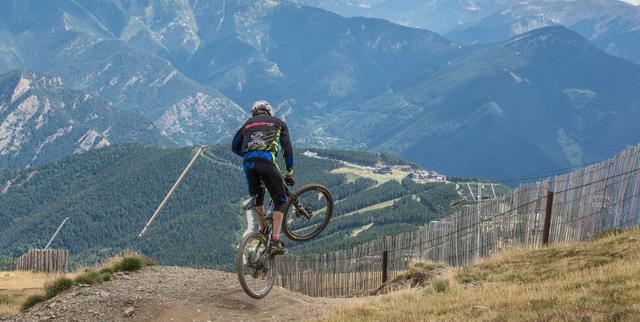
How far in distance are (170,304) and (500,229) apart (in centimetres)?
1119

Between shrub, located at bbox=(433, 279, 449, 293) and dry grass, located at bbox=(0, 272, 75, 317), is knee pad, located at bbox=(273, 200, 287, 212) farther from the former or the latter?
dry grass, located at bbox=(0, 272, 75, 317)

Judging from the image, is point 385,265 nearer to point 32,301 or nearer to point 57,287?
point 57,287

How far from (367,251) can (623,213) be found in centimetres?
1002

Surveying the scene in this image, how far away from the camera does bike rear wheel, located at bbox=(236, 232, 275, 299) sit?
57.2ft

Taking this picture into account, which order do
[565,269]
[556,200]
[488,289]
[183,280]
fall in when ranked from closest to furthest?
1. [488,289]
2. [565,269]
3. [183,280]
4. [556,200]

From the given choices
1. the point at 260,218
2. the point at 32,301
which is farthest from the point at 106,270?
the point at 260,218

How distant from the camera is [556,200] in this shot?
21719 mm

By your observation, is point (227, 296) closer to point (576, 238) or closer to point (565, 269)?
point (565, 269)

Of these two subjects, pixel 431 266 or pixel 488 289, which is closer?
pixel 488 289

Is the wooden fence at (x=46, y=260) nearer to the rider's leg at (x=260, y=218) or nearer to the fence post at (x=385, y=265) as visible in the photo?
the fence post at (x=385, y=265)

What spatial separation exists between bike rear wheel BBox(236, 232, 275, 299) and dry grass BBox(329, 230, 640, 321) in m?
2.78

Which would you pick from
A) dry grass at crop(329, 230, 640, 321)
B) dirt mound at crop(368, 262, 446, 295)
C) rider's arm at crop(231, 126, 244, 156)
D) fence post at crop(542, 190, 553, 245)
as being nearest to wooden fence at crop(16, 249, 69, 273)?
dirt mound at crop(368, 262, 446, 295)

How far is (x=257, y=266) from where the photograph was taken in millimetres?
17656

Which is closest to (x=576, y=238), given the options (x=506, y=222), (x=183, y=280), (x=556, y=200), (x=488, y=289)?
(x=556, y=200)
